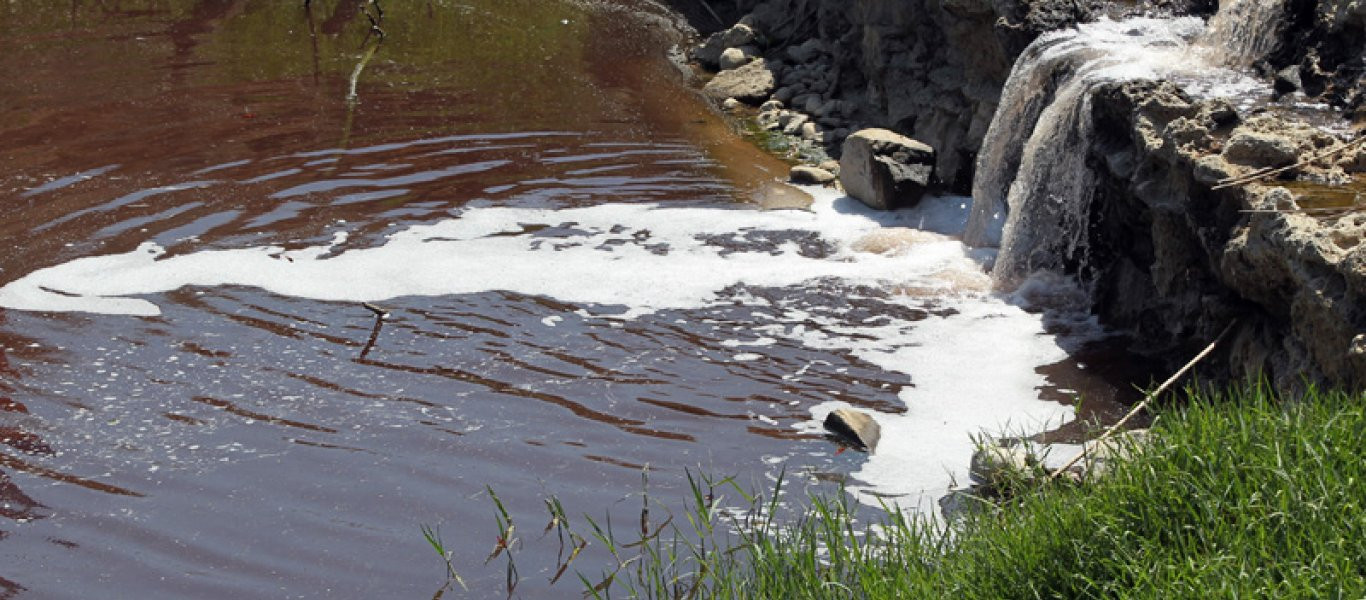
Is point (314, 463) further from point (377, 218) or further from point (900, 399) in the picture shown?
point (377, 218)

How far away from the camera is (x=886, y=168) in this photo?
10156 mm

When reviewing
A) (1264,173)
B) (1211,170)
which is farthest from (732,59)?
(1264,173)

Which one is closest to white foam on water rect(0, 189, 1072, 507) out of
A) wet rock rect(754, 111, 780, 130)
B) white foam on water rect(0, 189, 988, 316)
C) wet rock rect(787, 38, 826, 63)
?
white foam on water rect(0, 189, 988, 316)

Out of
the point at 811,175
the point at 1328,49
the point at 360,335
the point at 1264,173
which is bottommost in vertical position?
the point at 360,335

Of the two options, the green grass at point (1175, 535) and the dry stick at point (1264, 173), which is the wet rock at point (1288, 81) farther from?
the green grass at point (1175, 535)

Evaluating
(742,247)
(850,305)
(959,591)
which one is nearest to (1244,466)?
(959,591)

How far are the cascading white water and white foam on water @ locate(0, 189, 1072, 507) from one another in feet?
1.45

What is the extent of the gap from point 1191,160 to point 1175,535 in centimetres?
368

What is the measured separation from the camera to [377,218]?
→ 10.0m

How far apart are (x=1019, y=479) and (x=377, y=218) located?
6.47 meters

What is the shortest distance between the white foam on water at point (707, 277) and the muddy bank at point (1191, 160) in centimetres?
67

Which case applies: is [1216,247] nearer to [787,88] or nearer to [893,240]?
[893,240]

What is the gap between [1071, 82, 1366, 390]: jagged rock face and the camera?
547cm

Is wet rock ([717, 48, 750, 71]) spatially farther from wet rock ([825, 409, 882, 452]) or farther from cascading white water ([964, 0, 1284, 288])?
wet rock ([825, 409, 882, 452])
